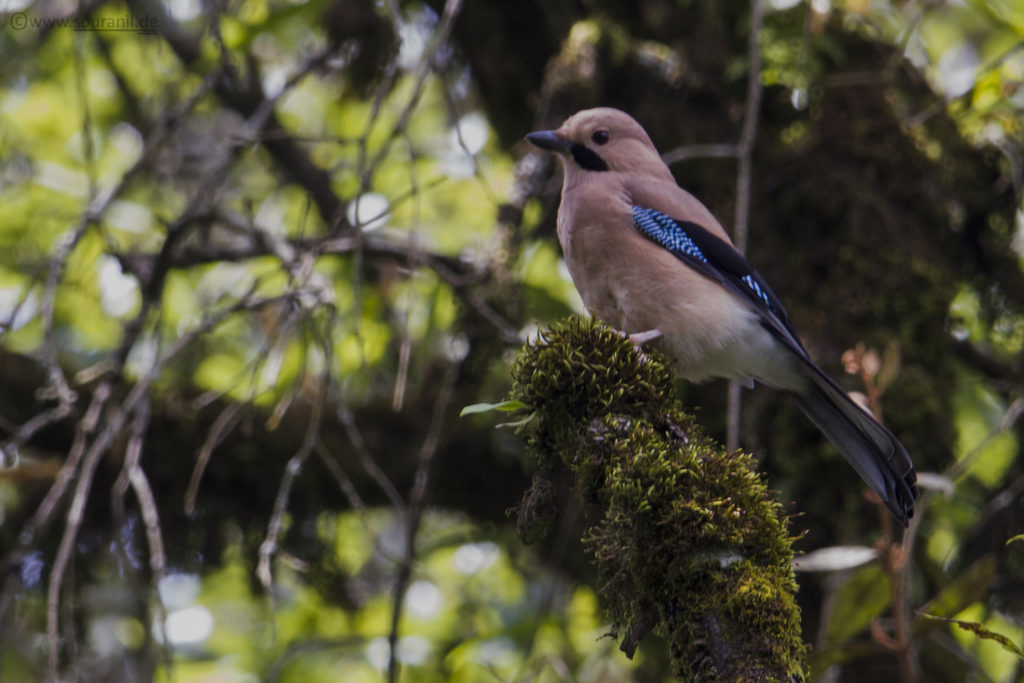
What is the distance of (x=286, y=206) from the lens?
7672 mm

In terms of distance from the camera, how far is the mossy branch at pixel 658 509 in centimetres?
212

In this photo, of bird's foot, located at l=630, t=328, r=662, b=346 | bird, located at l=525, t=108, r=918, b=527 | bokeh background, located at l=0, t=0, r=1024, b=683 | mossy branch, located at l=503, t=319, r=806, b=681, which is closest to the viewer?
mossy branch, located at l=503, t=319, r=806, b=681

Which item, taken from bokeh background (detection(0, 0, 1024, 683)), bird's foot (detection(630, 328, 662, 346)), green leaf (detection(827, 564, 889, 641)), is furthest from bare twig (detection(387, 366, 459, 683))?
green leaf (detection(827, 564, 889, 641))

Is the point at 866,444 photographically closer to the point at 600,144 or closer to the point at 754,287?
the point at 754,287

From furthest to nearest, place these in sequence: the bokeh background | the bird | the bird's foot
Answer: the bokeh background → the bird → the bird's foot

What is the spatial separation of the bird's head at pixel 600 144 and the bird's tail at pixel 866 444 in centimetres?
122

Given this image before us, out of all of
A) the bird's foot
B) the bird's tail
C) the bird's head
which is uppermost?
the bird's head

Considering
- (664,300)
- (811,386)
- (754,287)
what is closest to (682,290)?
(664,300)

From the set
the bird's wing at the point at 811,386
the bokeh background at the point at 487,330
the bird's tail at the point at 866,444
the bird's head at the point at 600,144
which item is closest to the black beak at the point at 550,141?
the bird's head at the point at 600,144

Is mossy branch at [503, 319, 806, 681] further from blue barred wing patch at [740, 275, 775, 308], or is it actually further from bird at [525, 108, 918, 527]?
blue barred wing patch at [740, 275, 775, 308]

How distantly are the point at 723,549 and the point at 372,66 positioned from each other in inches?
162

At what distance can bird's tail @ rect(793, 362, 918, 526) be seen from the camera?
3225 millimetres

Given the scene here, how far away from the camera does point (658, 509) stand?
7.68 feet

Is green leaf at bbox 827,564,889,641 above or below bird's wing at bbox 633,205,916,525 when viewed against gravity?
below
